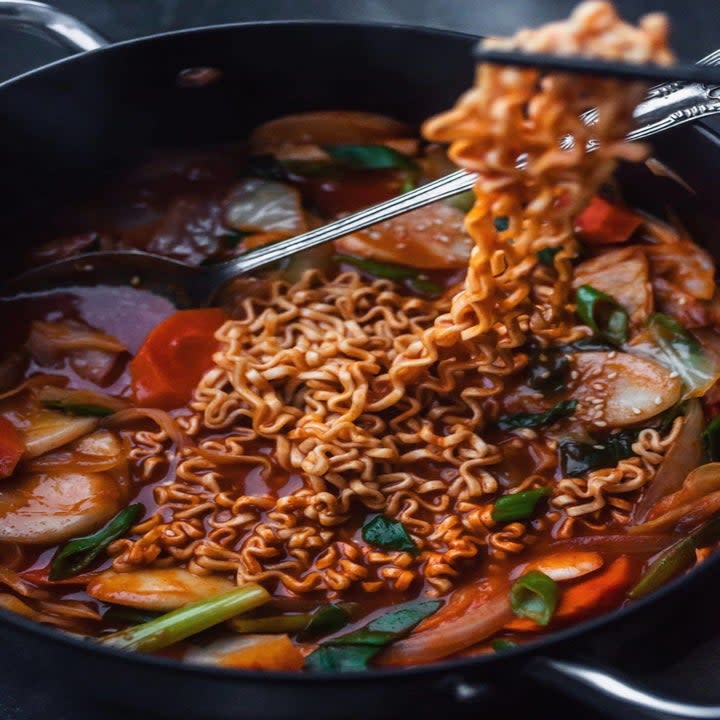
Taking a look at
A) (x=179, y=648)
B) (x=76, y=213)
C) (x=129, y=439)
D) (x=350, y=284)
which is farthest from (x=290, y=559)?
(x=76, y=213)

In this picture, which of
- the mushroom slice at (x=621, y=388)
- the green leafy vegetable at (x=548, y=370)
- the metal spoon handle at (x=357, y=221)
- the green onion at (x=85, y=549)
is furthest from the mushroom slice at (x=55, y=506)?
the mushroom slice at (x=621, y=388)

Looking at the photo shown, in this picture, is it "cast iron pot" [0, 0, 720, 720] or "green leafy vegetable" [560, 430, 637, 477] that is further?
"green leafy vegetable" [560, 430, 637, 477]

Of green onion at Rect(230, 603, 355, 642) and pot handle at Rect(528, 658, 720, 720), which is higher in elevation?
pot handle at Rect(528, 658, 720, 720)

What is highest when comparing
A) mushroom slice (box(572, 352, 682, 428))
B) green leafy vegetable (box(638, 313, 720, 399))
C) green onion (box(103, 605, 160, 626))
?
green leafy vegetable (box(638, 313, 720, 399))

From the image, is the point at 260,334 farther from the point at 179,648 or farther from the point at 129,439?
the point at 179,648

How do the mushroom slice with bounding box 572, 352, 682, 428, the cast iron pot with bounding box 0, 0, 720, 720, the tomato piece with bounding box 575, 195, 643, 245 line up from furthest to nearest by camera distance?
the tomato piece with bounding box 575, 195, 643, 245 < the mushroom slice with bounding box 572, 352, 682, 428 < the cast iron pot with bounding box 0, 0, 720, 720

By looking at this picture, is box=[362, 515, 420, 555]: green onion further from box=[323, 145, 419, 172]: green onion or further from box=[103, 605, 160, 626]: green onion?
box=[323, 145, 419, 172]: green onion

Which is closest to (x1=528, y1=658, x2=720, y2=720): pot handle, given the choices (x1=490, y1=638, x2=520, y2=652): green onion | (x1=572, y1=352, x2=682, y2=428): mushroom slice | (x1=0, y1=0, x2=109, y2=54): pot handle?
(x1=490, y1=638, x2=520, y2=652): green onion
